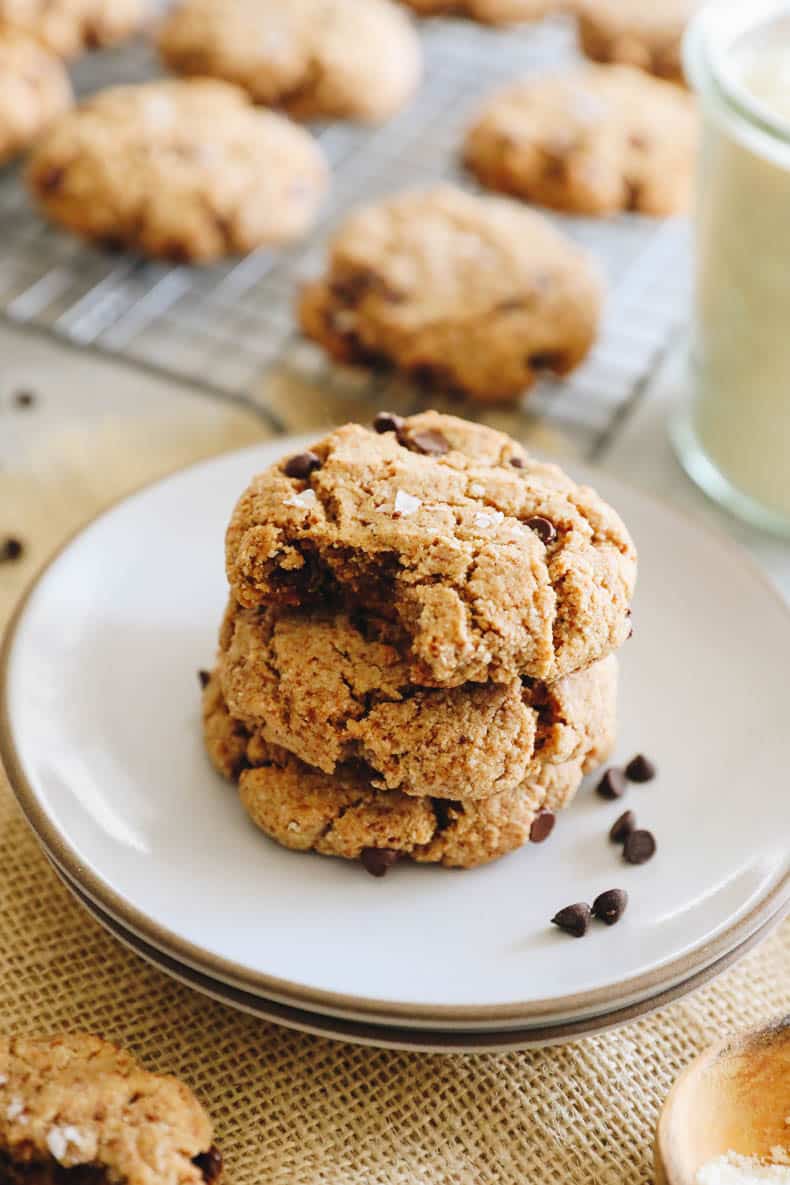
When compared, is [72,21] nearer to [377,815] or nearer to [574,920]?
[377,815]

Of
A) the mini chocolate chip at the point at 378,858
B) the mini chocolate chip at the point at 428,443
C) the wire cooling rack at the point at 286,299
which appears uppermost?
the mini chocolate chip at the point at 428,443

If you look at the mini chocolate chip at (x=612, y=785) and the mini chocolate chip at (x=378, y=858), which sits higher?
the mini chocolate chip at (x=612, y=785)

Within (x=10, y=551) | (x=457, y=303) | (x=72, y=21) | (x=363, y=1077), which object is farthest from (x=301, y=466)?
(x=72, y=21)

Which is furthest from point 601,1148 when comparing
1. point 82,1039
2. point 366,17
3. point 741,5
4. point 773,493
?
point 366,17

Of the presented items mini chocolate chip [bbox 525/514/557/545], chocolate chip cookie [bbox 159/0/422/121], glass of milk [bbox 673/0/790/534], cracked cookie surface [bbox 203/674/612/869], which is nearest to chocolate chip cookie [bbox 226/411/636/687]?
mini chocolate chip [bbox 525/514/557/545]

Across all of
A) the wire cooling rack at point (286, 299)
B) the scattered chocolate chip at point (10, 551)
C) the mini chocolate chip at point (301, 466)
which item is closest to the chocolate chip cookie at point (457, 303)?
the wire cooling rack at point (286, 299)

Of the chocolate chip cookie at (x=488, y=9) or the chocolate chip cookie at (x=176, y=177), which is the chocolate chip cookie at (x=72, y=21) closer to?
the chocolate chip cookie at (x=176, y=177)

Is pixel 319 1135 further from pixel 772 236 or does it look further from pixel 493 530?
pixel 772 236
